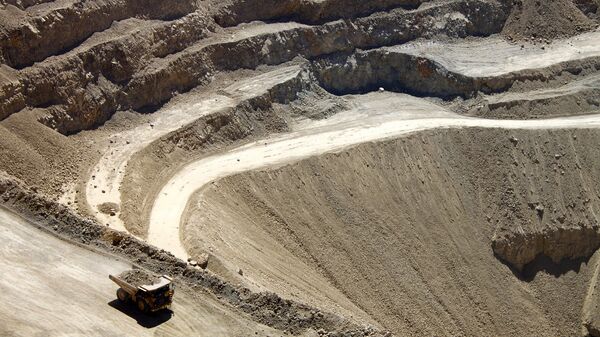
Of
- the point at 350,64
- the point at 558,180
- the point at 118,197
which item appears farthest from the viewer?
the point at 350,64

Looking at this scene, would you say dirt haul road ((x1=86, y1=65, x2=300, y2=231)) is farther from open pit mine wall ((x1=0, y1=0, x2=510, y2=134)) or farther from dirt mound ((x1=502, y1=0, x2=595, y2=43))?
dirt mound ((x1=502, y1=0, x2=595, y2=43))

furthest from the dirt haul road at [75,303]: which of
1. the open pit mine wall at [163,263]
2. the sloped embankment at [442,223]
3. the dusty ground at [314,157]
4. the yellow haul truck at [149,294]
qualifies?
the sloped embankment at [442,223]

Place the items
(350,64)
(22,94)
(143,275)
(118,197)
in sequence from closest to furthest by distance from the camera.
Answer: (143,275) < (118,197) < (22,94) < (350,64)

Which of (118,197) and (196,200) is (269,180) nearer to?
(196,200)

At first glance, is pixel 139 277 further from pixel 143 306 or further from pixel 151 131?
pixel 151 131

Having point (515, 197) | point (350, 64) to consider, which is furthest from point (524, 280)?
point (350, 64)

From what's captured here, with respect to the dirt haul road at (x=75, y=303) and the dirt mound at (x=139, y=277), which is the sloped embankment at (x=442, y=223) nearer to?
the dirt haul road at (x=75, y=303)
